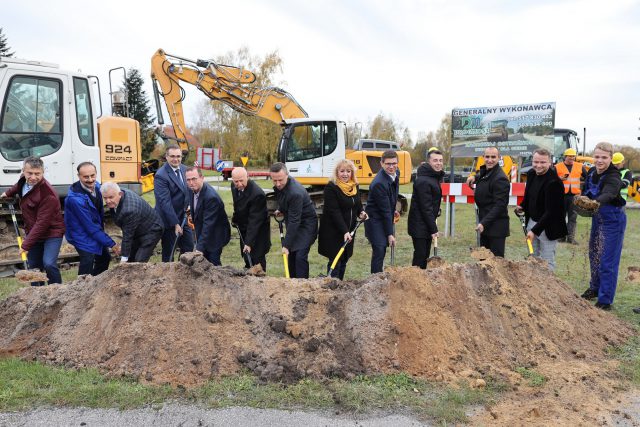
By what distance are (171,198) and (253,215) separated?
4.48 ft

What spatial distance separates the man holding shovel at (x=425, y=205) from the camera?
6.15 m

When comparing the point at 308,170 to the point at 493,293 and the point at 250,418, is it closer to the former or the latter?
the point at 493,293

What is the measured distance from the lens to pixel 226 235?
20.2 feet

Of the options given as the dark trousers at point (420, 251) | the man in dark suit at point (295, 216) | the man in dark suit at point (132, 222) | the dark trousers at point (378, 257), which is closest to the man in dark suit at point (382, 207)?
→ the dark trousers at point (378, 257)

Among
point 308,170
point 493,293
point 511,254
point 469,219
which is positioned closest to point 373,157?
point 308,170

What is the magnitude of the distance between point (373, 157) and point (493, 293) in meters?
10.1

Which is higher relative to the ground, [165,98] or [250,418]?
[165,98]

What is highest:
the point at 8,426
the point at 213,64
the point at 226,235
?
the point at 213,64

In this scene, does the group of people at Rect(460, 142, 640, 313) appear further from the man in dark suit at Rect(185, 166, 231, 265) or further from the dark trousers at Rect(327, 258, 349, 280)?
the man in dark suit at Rect(185, 166, 231, 265)

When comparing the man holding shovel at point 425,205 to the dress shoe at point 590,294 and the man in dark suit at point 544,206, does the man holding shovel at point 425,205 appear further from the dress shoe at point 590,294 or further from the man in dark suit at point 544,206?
the dress shoe at point 590,294

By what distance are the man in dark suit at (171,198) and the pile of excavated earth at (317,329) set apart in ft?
5.05

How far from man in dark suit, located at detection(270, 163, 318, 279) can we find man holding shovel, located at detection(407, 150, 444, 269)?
1.24m

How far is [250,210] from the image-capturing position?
595 cm

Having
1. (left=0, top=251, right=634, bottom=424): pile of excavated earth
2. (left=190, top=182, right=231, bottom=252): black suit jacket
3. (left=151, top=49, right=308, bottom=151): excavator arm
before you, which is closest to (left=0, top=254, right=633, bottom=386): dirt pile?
(left=0, top=251, right=634, bottom=424): pile of excavated earth
